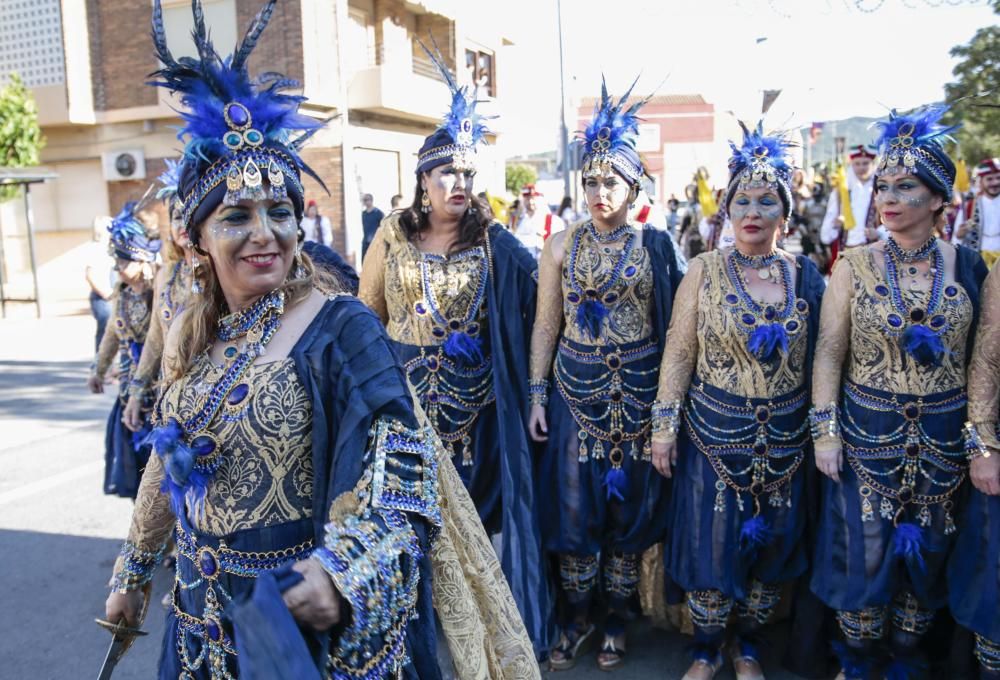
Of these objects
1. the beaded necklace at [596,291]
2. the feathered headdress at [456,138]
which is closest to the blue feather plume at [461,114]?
the feathered headdress at [456,138]

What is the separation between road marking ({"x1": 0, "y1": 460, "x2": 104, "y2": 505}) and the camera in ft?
19.9

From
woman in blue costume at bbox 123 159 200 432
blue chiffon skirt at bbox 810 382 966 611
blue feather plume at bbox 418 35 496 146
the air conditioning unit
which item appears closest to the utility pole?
the air conditioning unit

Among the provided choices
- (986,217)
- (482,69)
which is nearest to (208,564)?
(986,217)

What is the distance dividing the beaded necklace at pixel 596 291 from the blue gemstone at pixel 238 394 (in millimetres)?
2037

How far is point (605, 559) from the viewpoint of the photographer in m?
3.81

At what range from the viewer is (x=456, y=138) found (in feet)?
12.5

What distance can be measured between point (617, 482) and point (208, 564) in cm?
208

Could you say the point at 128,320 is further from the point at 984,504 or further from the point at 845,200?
the point at 845,200

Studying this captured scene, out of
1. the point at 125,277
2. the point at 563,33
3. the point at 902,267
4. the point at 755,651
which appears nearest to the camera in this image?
the point at 902,267

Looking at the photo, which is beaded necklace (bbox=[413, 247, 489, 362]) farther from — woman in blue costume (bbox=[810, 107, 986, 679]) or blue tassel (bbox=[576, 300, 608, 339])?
woman in blue costume (bbox=[810, 107, 986, 679])

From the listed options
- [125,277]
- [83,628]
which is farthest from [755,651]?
[125,277]

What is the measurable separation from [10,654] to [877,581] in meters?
3.83

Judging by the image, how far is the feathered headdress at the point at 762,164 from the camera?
10.7ft

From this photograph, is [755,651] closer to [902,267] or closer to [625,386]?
[625,386]
